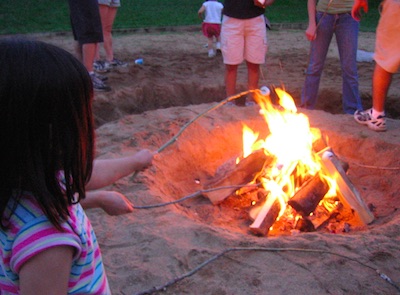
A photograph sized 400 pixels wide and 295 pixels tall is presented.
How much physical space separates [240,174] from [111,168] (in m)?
2.02

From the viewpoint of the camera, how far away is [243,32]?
541cm

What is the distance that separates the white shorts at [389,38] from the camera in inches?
170

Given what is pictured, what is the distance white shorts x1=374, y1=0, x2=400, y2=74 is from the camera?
432 centimetres

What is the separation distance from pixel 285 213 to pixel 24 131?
2848 millimetres

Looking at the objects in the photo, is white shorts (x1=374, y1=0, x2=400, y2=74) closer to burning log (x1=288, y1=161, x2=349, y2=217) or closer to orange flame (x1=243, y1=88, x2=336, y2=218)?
orange flame (x1=243, y1=88, x2=336, y2=218)

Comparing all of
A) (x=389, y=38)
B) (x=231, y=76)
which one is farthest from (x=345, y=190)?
(x=231, y=76)

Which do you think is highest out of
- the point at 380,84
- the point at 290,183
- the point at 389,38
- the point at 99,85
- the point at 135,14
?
the point at 389,38

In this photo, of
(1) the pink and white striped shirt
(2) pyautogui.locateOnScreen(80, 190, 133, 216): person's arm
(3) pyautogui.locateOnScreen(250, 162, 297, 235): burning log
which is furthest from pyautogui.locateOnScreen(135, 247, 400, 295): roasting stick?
(1) the pink and white striped shirt

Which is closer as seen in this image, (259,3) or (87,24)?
(259,3)

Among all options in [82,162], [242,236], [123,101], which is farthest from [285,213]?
[123,101]

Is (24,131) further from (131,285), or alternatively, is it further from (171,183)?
(171,183)

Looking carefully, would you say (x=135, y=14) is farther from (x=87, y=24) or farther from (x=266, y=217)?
(x=266, y=217)

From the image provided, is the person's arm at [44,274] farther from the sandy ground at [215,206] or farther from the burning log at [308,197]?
the burning log at [308,197]

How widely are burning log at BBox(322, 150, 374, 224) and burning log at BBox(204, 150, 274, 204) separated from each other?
21.3 inches
